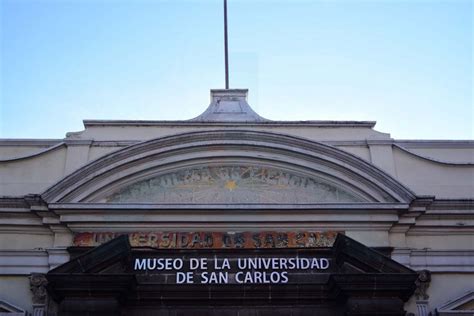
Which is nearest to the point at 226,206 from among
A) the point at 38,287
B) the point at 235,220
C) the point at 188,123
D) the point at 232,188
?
the point at 235,220

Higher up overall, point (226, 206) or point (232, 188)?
point (232, 188)

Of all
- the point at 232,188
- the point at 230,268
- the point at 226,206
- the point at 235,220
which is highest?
the point at 232,188

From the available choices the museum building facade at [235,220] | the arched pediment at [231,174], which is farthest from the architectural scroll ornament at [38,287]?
the arched pediment at [231,174]

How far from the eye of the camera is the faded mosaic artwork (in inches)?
613

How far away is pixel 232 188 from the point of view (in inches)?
620

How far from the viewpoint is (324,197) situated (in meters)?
15.7

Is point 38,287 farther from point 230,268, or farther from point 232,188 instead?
point 232,188

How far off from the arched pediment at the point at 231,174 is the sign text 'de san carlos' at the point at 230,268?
147 centimetres

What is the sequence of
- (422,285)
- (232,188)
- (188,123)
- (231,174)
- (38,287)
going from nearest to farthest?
(38,287) → (422,285) → (232,188) → (231,174) → (188,123)

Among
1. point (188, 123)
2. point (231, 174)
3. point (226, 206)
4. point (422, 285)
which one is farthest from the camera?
point (188, 123)

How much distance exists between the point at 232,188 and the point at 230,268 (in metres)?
2.07

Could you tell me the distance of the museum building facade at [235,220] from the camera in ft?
46.1

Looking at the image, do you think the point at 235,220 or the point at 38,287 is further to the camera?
the point at 235,220

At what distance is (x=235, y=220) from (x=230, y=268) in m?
1.10
